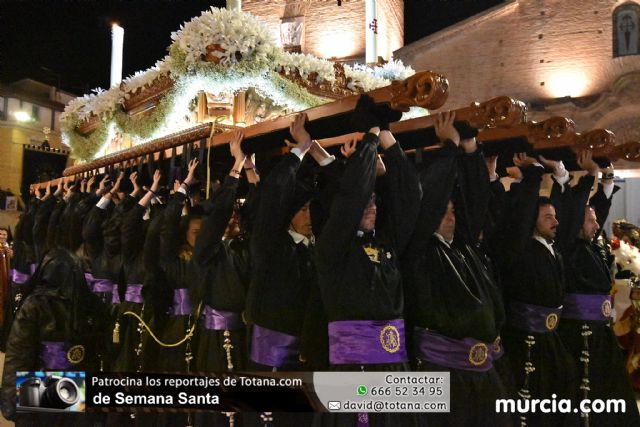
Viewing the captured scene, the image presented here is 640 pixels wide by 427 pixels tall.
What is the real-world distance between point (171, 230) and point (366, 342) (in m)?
1.87

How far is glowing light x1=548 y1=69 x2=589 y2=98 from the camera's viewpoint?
560 inches

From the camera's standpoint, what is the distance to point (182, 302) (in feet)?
12.8

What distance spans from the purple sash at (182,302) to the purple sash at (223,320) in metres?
0.38

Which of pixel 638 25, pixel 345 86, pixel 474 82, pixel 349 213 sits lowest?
pixel 349 213

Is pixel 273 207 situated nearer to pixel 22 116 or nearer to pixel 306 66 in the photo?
pixel 306 66

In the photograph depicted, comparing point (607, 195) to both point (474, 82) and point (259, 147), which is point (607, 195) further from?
point (474, 82)

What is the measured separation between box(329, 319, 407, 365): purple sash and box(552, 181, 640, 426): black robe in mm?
2086

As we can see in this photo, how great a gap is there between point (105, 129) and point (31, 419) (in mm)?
2949

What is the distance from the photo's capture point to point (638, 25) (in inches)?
550

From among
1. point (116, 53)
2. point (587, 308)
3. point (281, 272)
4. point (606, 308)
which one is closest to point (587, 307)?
point (587, 308)

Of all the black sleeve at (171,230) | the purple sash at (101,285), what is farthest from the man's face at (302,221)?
the purple sash at (101,285)

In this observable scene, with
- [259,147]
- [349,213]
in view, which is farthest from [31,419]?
[349,213]

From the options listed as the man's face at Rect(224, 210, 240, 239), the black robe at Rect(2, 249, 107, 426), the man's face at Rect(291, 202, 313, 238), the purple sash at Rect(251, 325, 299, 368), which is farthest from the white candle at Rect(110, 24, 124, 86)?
the purple sash at Rect(251, 325, 299, 368)

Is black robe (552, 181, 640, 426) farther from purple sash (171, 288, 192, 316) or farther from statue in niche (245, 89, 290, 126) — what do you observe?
purple sash (171, 288, 192, 316)
